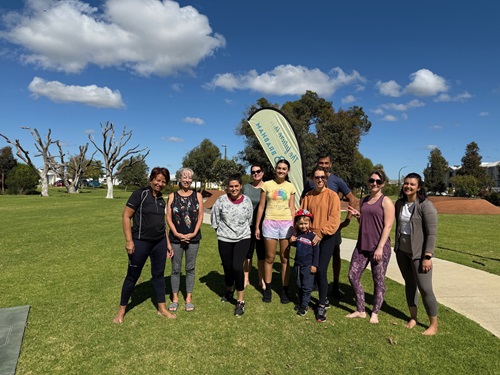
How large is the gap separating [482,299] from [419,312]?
127 centimetres

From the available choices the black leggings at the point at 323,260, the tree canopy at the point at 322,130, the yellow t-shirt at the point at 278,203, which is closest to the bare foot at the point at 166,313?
the yellow t-shirt at the point at 278,203

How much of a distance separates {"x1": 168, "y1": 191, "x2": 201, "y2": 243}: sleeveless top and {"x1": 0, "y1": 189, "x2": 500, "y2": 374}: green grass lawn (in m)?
1.09

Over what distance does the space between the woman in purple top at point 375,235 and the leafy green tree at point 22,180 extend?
45.4m

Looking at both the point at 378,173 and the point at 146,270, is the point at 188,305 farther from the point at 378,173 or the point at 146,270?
the point at 378,173

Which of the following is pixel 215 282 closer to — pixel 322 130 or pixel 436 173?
pixel 322 130

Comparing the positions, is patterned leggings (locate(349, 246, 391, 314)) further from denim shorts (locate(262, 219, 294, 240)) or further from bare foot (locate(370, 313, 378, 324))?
denim shorts (locate(262, 219, 294, 240))

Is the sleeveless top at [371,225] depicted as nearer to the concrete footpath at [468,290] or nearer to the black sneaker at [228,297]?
the concrete footpath at [468,290]

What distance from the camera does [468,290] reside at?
5035mm

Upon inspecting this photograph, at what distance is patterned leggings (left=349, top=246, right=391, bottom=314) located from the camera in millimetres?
3764

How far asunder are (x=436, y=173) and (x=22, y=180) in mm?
68370

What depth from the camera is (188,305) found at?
13.8ft

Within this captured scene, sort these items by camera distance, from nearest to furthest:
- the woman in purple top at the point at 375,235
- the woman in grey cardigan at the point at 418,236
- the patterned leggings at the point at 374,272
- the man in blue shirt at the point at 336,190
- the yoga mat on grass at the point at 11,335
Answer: the yoga mat on grass at the point at 11,335 < the woman in grey cardigan at the point at 418,236 < the woman in purple top at the point at 375,235 < the patterned leggings at the point at 374,272 < the man in blue shirt at the point at 336,190

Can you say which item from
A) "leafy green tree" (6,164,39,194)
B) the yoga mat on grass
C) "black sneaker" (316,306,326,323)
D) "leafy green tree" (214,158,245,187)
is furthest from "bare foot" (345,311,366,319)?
"leafy green tree" (6,164,39,194)

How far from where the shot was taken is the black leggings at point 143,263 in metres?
3.69
